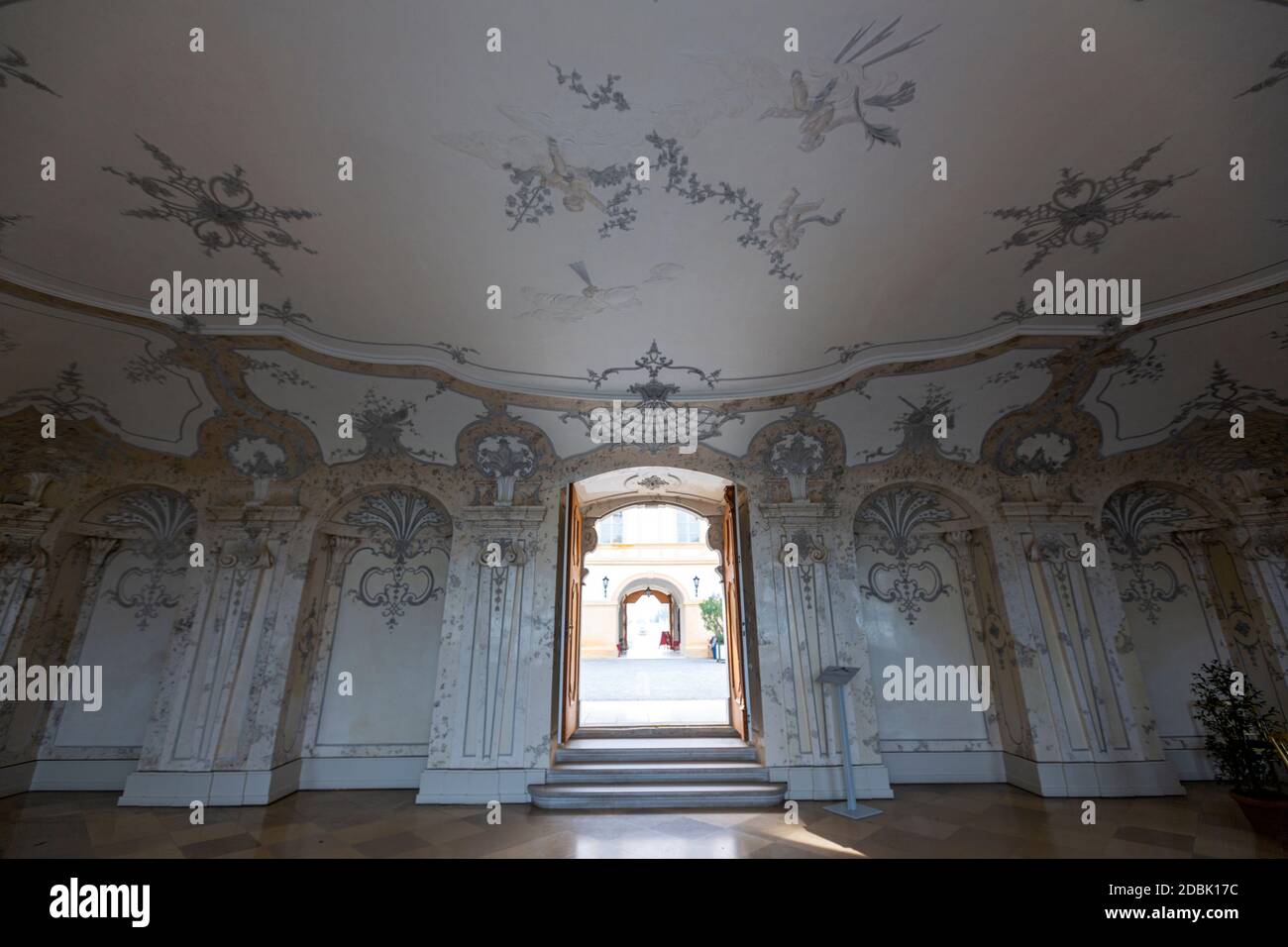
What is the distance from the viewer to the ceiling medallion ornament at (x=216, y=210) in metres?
2.86

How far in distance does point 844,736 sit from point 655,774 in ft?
5.40

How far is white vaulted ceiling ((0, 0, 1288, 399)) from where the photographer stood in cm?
222

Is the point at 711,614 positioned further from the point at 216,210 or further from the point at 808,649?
the point at 216,210

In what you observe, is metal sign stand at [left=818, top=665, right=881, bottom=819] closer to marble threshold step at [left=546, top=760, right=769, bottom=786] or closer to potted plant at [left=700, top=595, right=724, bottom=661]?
marble threshold step at [left=546, top=760, right=769, bottom=786]

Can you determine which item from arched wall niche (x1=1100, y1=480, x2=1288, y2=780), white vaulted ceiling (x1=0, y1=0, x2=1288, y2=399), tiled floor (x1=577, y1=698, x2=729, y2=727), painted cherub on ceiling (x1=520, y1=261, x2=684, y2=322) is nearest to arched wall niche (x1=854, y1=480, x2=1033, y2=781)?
arched wall niche (x1=1100, y1=480, x2=1288, y2=780)

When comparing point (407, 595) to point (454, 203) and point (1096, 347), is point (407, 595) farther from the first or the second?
point (1096, 347)

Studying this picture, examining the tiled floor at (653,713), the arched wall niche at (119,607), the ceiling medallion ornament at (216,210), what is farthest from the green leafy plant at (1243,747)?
the arched wall niche at (119,607)

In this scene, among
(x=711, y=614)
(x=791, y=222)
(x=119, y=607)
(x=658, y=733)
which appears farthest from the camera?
(x=711, y=614)

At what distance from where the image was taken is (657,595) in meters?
20.7

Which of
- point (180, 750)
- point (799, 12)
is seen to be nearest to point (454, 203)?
point (799, 12)

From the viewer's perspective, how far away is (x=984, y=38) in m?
2.26

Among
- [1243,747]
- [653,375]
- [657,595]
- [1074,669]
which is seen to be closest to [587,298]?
[653,375]

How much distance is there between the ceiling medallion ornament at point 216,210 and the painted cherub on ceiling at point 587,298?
1409 mm
